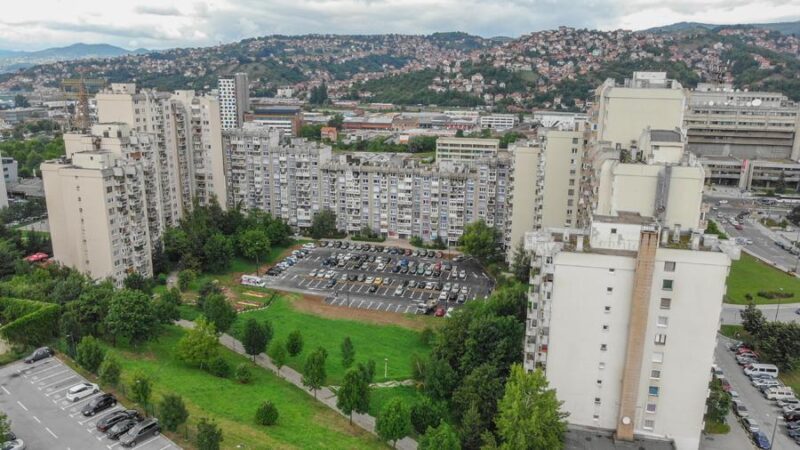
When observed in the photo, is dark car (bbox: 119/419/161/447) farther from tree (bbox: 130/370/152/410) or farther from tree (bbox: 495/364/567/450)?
tree (bbox: 495/364/567/450)

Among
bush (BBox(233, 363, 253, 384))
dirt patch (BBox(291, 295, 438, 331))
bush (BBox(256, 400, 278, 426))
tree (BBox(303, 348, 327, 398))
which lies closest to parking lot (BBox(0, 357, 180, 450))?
bush (BBox(256, 400, 278, 426))

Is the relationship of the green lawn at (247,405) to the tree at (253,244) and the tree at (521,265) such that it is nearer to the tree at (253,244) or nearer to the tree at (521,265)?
the tree at (253,244)

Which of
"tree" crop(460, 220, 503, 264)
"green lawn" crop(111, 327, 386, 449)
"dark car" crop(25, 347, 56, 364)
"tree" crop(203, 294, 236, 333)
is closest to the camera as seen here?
"green lawn" crop(111, 327, 386, 449)

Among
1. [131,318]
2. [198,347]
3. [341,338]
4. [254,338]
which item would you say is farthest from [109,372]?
[341,338]

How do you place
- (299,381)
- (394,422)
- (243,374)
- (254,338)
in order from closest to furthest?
1. (394,422)
2. (243,374)
3. (299,381)
4. (254,338)

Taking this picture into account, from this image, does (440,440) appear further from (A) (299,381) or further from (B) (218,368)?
(B) (218,368)

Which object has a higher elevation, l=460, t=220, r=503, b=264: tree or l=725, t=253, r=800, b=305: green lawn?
l=460, t=220, r=503, b=264: tree

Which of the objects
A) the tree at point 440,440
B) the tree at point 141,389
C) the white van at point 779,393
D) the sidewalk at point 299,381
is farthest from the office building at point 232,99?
the white van at point 779,393
